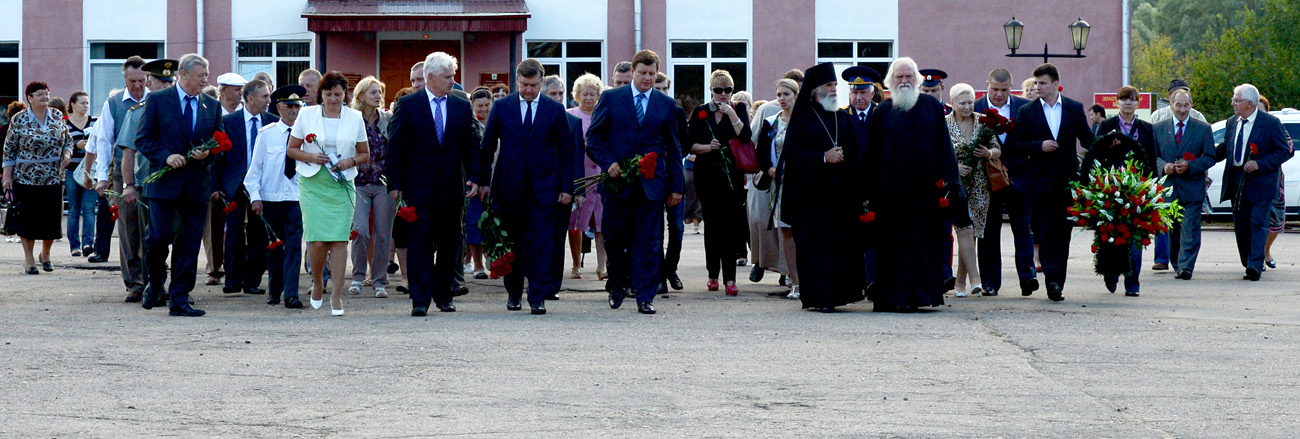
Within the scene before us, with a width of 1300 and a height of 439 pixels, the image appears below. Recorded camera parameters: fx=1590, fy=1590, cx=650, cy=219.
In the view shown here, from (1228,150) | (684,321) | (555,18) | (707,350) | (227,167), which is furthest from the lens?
(555,18)

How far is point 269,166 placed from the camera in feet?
37.1

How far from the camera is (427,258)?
10.6 metres

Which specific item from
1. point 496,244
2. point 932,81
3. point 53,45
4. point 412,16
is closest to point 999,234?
point 932,81

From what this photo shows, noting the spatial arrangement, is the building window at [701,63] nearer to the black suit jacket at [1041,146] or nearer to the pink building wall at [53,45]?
the pink building wall at [53,45]

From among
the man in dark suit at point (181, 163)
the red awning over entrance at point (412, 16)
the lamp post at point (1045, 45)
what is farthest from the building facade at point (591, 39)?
the man in dark suit at point (181, 163)

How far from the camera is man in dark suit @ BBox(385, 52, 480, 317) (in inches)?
414

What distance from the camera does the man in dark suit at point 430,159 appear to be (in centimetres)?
1052

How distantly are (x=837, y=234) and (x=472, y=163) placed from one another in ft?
8.56

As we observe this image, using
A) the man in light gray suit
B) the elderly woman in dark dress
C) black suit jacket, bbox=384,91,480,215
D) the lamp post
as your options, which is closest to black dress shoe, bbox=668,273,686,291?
black suit jacket, bbox=384,91,480,215

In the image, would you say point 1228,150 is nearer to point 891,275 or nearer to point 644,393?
point 891,275

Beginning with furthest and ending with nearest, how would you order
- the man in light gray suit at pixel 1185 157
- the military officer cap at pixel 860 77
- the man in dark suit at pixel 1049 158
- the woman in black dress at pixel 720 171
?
the man in light gray suit at pixel 1185 157 < the woman in black dress at pixel 720 171 < the man in dark suit at pixel 1049 158 < the military officer cap at pixel 860 77

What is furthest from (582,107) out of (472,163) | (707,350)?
(707,350)

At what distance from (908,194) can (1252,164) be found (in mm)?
5219

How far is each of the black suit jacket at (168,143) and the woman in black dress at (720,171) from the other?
3891mm
